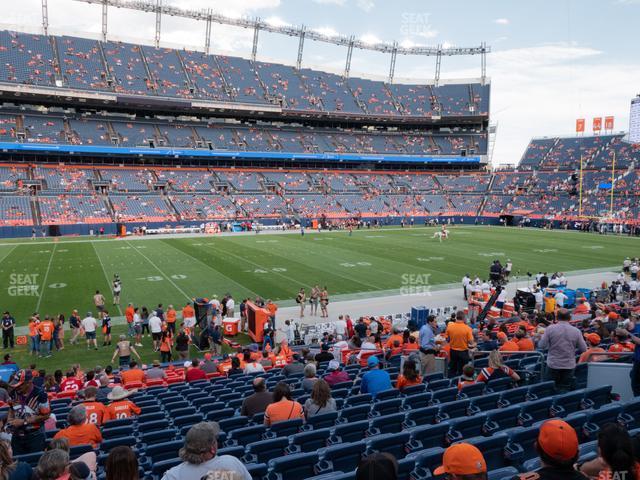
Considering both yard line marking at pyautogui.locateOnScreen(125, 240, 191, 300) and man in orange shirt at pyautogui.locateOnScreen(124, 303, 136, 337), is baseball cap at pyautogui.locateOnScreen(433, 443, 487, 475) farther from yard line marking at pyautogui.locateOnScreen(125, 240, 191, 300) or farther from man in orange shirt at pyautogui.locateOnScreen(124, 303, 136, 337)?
yard line marking at pyautogui.locateOnScreen(125, 240, 191, 300)

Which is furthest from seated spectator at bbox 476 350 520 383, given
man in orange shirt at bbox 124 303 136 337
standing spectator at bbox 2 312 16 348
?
standing spectator at bbox 2 312 16 348

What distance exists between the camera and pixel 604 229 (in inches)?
2176

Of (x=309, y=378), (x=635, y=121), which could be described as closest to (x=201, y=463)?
(x=309, y=378)

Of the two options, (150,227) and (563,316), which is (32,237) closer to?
(150,227)

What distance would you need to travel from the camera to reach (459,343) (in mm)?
9477

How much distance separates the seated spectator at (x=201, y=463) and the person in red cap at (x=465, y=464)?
1.45 metres

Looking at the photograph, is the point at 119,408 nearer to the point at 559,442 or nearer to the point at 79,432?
the point at 79,432

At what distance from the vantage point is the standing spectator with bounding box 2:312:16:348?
666 inches

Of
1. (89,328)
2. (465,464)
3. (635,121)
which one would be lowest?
(89,328)

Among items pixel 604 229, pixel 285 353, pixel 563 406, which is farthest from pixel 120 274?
pixel 604 229

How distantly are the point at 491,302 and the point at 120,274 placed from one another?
21573 mm

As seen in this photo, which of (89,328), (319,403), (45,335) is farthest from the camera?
(89,328)

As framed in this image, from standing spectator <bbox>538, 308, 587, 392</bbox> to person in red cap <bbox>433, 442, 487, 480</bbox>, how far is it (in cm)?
496

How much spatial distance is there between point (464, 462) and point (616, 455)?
1090 millimetres
